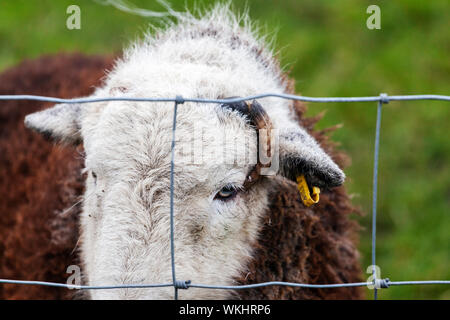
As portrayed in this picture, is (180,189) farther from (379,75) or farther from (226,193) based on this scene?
(379,75)

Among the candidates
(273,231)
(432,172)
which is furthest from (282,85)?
(432,172)

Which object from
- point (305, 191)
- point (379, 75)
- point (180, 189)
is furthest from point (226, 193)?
point (379, 75)

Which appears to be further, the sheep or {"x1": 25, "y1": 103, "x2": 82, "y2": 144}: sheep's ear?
{"x1": 25, "y1": 103, "x2": 82, "y2": 144}: sheep's ear

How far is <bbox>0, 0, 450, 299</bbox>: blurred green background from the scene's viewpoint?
6016 mm

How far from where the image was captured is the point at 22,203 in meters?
4.61

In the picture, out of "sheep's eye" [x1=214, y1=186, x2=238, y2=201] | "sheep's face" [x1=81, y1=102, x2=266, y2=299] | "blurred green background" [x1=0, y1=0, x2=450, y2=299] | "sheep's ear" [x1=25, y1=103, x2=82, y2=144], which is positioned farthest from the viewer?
"blurred green background" [x1=0, y1=0, x2=450, y2=299]

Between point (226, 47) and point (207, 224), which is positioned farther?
point (226, 47)

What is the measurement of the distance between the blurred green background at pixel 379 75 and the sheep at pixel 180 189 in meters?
1.24

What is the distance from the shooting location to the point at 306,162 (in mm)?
3271

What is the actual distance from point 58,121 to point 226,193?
1.20 meters
